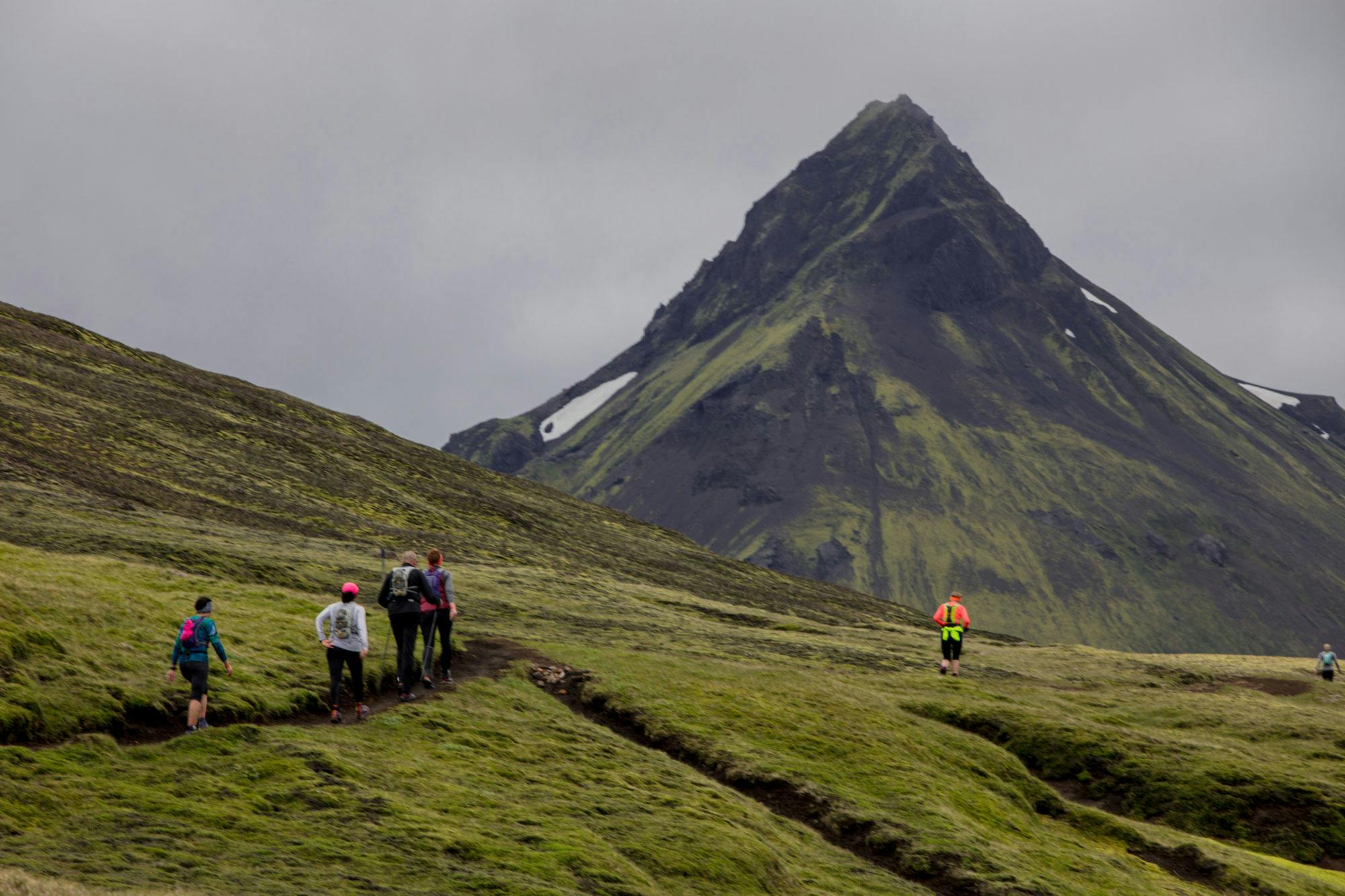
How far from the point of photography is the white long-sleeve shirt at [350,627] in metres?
26.4

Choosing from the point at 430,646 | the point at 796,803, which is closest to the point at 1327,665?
the point at 796,803

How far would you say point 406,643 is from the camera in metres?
30.7

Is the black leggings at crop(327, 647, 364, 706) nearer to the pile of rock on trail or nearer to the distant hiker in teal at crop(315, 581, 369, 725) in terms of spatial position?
the distant hiker in teal at crop(315, 581, 369, 725)

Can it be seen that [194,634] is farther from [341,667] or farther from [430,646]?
[430,646]

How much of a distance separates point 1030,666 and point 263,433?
71587 mm

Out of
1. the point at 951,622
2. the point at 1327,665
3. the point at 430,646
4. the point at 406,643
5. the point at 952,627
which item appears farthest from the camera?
the point at 1327,665

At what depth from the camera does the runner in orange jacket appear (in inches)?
1813

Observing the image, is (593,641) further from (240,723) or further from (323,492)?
(323,492)

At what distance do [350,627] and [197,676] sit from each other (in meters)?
3.70

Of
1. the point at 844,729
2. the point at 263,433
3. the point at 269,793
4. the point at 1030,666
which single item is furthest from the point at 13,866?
the point at 263,433

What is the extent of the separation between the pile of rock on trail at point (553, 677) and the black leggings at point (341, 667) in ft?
33.2

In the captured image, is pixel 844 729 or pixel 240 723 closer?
pixel 240 723

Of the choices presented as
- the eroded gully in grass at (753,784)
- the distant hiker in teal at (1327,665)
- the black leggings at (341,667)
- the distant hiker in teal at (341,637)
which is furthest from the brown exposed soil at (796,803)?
the distant hiker in teal at (1327,665)

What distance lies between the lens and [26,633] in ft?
81.0
